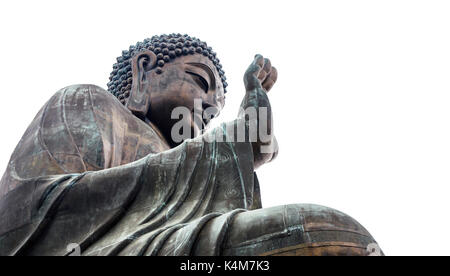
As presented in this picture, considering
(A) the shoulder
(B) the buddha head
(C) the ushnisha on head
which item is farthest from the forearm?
(C) the ushnisha on head

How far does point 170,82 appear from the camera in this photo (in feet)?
27.7

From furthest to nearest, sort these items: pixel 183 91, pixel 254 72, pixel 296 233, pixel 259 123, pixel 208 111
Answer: pixel 208 111, pixel 183 91, pixel 254 72, pixel 259 123, pixel 296 233

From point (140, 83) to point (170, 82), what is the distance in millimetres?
Answer: 298

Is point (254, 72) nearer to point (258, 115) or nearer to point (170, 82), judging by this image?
point (258, 115)

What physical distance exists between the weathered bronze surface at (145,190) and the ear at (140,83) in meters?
0.02

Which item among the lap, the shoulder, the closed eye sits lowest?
the lap

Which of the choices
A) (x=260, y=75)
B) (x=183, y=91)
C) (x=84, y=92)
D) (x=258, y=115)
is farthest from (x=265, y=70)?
(x=84, y=92)

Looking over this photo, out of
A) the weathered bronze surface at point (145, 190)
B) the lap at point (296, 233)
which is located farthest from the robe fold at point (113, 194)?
the lap at point (296, 233)

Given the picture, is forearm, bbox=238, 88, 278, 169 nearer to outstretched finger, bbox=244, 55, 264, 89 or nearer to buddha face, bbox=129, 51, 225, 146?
outstretched finger, bbox=244, 55, 264, 89

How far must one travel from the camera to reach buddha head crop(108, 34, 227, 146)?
8.37 metres

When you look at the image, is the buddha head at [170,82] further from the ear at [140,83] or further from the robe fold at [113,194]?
the robe fold at [113,194]
